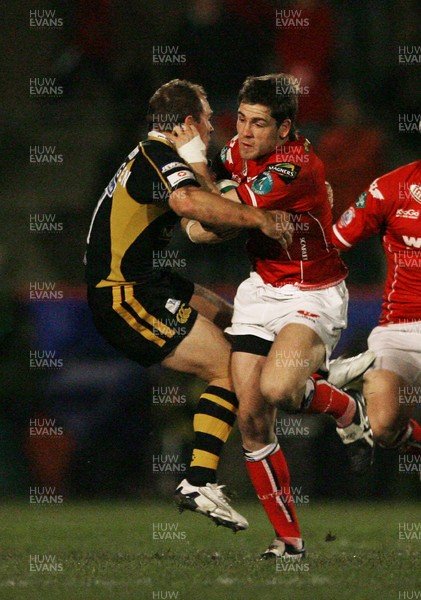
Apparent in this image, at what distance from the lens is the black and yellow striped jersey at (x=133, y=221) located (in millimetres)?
5953

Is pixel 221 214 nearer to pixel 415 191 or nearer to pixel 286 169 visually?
pixel 286 169

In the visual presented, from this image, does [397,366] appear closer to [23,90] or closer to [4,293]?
[4,293]

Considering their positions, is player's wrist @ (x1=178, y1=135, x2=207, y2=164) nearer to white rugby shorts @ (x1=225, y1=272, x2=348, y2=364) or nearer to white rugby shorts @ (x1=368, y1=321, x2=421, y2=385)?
white rugby shorts @ (x1=225, y1=272, x2=348, y2=364)

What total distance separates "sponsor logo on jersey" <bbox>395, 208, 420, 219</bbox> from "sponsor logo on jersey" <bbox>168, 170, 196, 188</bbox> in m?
1.42

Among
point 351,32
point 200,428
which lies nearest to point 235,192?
point 200,428

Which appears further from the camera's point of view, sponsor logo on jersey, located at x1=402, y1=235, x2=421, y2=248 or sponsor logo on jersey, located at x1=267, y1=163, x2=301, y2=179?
sponsor logo on jersey, located at x1=402, y1=235, x2=421, y2=248

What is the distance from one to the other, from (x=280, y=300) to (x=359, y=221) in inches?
34.1

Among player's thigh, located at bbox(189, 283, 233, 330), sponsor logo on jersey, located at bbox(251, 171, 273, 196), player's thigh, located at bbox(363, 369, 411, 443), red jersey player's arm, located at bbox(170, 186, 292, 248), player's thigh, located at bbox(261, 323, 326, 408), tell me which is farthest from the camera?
player's thigh, located at bbox(363, 369, 411, 443)

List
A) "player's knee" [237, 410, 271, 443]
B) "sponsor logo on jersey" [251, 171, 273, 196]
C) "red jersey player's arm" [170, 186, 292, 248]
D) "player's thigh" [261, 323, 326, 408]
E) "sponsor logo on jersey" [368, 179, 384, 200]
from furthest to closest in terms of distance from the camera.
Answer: "sponsor logo on jersey" [368, 179, 384, 200] < "player's knee" [237, 410, 271, 443] < "sponsor logo on jersey" [251, 171, 273, 196] < "player's thigh" [261, 323, 326, 408] < "red jersey player's arm" [170, 186, 292, 248]

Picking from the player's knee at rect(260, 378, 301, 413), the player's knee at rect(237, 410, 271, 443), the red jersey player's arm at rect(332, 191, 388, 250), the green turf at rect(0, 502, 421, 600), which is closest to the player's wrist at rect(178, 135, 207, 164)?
the red jersey player's arm at rect(332, 191, 388, 250)

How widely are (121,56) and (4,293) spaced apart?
7.34ft

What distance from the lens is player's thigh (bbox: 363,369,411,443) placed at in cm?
655

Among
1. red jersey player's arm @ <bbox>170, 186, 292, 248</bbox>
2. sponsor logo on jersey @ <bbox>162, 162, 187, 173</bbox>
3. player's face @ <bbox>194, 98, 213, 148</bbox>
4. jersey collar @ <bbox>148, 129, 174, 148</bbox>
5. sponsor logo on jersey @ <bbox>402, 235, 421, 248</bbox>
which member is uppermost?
player's face @ <bbox>194, 98, 213, 148</bbox>

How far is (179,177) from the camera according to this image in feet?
18.8
